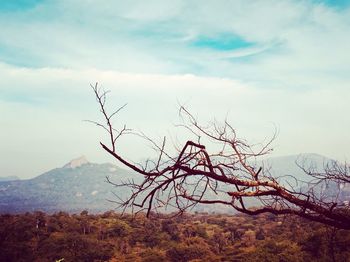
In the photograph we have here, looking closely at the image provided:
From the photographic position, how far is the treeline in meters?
46.4

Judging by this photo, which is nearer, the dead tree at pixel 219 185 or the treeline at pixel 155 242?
the dead tree at pixel 219 185

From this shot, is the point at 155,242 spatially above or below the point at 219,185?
below

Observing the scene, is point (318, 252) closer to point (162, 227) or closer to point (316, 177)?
point (162, 227)

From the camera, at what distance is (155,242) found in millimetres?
71188

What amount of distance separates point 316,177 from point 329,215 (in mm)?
1161

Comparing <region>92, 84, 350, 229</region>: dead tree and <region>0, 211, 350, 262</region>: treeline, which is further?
<region>0, 211, 350, 262</region>: treeline

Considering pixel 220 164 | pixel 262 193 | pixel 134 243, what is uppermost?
pixel 220 164

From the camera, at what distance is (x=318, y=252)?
147ft

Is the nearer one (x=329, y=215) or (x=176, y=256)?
(x=329, y=215)

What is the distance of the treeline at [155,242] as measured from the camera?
46.4m

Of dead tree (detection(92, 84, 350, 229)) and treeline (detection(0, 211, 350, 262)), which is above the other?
dead tree (detection(92, 84, 350, 229))

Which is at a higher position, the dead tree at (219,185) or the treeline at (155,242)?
the dead tree at (219,185)

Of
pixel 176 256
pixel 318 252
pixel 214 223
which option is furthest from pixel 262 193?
pixel 214 223

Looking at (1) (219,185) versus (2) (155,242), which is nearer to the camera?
(1) (219,185)
